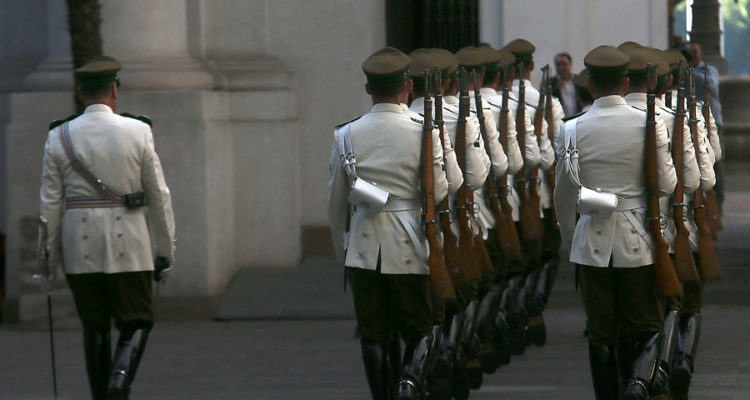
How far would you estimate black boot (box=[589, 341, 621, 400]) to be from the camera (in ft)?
21.3

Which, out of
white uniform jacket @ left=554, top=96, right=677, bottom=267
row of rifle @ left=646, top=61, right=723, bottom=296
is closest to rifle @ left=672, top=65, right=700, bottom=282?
row of rifle @ left=646, top=61, right=723, bottom=296

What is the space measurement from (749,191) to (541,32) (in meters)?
5.66

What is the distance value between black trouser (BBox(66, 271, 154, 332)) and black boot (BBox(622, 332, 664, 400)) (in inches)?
91.0

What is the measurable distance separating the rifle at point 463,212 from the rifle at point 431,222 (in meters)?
0.52

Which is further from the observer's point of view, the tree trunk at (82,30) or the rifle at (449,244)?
the tree trunk at (82,30)

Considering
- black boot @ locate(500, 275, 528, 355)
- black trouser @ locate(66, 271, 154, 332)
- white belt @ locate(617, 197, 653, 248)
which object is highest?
white belt @ locate(617, 197, 653, 248)

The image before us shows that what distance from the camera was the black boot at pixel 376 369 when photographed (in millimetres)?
6559

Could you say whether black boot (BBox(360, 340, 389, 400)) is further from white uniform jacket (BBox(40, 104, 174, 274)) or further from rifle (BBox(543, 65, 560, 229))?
rifle (BBox(543, 65, 560, 229))

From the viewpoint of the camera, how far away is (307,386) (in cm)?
855

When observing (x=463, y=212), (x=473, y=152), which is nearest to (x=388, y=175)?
(x=463, y=212)

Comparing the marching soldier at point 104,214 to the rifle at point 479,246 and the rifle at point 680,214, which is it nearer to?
the rifle at point 479,246

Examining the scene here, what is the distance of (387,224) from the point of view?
6.64m

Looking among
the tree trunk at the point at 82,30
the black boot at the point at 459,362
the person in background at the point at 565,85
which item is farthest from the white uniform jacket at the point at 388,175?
the person in background at the point at 565,85

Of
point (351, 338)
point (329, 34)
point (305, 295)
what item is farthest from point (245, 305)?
point (329, 34)
